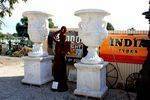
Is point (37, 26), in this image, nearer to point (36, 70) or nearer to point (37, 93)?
point (36, 70)

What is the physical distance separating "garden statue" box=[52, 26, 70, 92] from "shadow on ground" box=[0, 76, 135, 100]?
0.22 m

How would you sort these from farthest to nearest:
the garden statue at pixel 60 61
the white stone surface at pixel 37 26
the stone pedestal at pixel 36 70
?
the stone pedestal at pixel 36 70, the white stone surface at pixel 37 26, the garden statue at pixel 60 61

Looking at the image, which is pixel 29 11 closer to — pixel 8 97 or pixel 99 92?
pixel 8 97

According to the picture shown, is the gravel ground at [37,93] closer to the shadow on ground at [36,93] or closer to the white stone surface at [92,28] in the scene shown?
the shadow on ground at [36,93]

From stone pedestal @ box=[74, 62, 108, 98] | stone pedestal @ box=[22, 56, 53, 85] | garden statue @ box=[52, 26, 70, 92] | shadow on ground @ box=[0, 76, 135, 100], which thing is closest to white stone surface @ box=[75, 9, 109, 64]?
stone pedestal @ box=[74, 62, 108, 98]

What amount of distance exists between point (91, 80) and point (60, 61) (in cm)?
125

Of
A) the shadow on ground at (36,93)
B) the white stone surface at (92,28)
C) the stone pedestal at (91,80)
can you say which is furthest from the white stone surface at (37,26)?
the stone pedestal at (91,80)

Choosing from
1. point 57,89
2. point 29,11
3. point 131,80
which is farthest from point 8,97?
point 131,80

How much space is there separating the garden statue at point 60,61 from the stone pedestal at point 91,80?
0.70 m

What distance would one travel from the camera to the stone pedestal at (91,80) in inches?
274

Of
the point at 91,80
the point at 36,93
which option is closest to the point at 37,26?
the point at 36,93

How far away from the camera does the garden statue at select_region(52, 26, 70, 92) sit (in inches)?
306

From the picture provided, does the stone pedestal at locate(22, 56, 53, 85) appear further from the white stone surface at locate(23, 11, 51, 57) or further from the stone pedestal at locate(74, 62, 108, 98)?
the stone pedestal at locate(74, 62, 108, 98)

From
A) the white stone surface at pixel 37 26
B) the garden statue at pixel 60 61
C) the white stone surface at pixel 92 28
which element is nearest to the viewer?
the white stone surface at pixel 92 28
